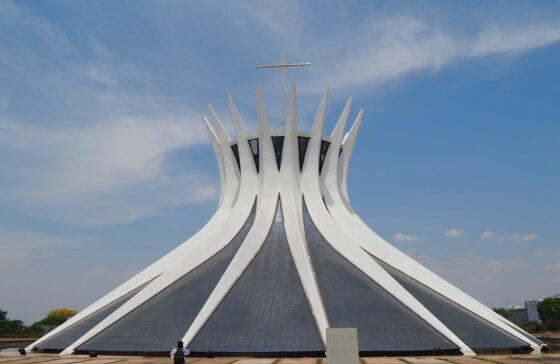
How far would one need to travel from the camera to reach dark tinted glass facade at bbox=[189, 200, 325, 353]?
21875 millimetres

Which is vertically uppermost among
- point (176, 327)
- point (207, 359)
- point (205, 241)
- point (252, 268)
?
point (205, 241)

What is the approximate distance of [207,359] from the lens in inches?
822

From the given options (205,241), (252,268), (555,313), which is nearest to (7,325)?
(205,241)

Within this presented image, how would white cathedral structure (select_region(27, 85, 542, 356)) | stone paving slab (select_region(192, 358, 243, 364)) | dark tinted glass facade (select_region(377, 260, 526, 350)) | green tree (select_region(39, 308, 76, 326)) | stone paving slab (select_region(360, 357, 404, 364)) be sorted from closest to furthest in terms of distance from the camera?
stone paving slab (select_region(360, 357, 404, 364)) → stone paving slab (select_region(192, 358, 243, 364)) → white cathedral structure (select_region(27, 85, 542, 356)) → dark tinted glass facade (select_region(377, 260, 526, 350)) → green tree (select_region(39, 308, 76, 326))

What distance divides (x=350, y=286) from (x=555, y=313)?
67957 millimetres

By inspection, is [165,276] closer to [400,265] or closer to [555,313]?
[400,265]

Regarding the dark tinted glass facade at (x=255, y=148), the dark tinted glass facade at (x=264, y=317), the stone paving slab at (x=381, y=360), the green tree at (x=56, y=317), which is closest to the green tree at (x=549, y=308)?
the dark tinted glass facade at (x=255, y=148)

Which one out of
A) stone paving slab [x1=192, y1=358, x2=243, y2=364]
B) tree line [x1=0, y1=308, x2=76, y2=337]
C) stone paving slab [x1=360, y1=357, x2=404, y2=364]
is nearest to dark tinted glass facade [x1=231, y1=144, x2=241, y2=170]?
stone paving slab [x1=192, y1=358, x2=243, y2=364]

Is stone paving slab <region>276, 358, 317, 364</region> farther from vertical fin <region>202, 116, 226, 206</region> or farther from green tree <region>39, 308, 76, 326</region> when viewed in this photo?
green tree <region>39, 308, 76, 326</region>

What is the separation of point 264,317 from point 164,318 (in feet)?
18.2

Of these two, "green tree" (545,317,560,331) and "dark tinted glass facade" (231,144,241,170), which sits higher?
"dark tinted glass facade" (231,144,241,170)

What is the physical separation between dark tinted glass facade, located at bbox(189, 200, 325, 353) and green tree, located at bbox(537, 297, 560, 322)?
Result: 2732 inches

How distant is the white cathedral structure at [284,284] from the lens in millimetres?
22750

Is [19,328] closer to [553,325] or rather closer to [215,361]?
[215,361]
